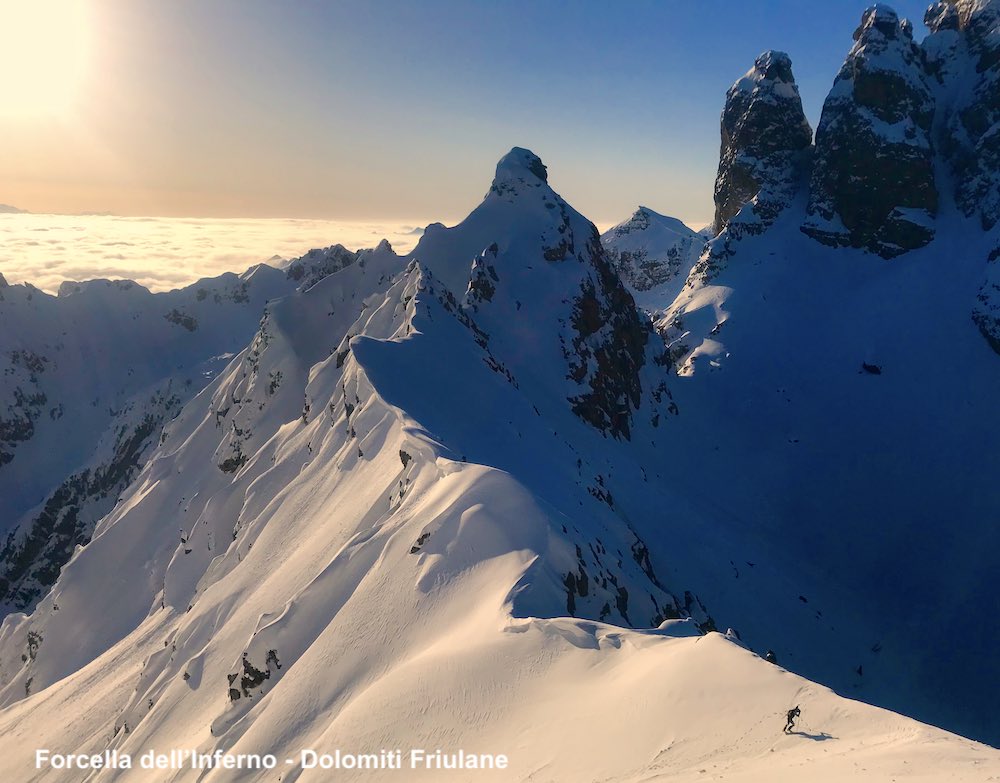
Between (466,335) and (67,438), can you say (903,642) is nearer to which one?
(466,335)

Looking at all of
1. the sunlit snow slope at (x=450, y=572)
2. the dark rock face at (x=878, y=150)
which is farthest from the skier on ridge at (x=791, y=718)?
the dark rock face at (x=878, y=150)

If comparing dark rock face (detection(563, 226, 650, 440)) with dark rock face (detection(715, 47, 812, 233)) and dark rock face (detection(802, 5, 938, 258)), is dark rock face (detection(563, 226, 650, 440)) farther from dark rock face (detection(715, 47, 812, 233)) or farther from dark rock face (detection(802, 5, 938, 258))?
dark rock face (detection(802, 5, 938, 258))

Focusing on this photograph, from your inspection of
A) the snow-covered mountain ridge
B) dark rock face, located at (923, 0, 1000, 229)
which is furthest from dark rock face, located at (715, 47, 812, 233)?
dark rock face, located at (923, 0, 1000, 229)

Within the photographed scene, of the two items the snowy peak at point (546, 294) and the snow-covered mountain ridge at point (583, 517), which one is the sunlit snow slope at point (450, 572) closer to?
the snow-covered mountain ridge at point (583, 517)

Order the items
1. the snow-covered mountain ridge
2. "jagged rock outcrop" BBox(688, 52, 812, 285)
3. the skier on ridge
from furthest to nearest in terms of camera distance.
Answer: "jagged rock outcrop" BBox(688, 52, 812, 285), the snow-covered mountain ridge, the skier on ridge

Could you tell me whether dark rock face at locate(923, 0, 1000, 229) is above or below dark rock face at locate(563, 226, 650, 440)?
above

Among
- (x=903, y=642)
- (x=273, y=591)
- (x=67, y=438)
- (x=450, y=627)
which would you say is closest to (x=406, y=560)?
(x=450, y=627)
